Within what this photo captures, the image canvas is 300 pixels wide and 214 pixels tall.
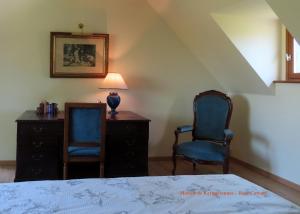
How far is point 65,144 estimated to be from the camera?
129 inches

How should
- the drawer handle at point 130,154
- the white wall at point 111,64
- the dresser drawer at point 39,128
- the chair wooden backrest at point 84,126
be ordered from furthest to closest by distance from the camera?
the white wall at point 111,64, the drawer handle at point 130,154, the dresser drawer at point 39,128, the chair wooden backrest at point 84,126

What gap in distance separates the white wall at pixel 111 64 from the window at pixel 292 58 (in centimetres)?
122

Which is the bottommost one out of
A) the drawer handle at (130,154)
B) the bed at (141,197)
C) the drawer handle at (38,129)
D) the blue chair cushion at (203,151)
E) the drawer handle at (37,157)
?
the drawer handle at (37,157)

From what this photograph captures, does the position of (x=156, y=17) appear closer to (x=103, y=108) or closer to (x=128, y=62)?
(x=128, y=62)

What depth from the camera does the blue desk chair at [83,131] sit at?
327cm

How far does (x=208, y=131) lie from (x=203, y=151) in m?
0.48

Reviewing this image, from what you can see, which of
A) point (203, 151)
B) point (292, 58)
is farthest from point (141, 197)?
point (292, 58)

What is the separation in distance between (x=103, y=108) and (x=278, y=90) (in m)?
1.96

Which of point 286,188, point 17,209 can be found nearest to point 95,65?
point 286,188

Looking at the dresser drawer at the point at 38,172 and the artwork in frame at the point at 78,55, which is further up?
the artwork in frame at the point at 78,55

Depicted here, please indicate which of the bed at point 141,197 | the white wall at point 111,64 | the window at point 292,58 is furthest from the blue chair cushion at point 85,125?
the window at point 292,58

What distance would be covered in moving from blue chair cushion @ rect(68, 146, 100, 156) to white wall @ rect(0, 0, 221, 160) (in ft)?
4.31

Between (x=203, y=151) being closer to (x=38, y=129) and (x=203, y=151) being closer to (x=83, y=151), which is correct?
(x=83, y=151)

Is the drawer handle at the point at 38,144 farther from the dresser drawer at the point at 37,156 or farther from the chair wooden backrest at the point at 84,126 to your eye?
the chair wooden backrest at the point at 84,126
